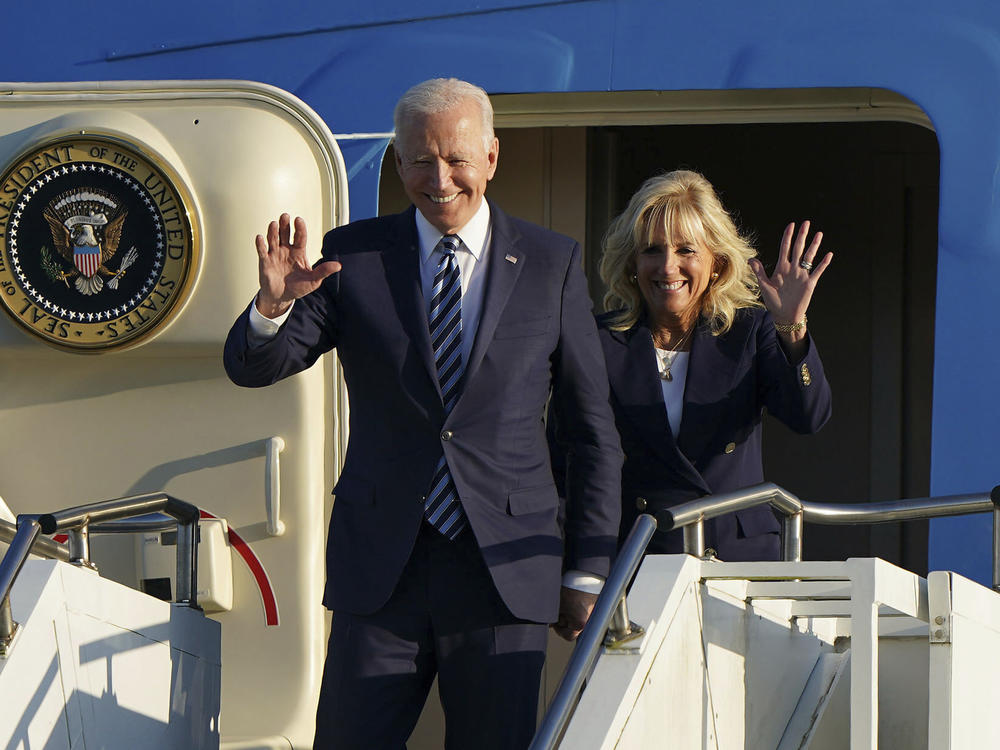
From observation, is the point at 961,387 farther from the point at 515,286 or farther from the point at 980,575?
the point at 515,286

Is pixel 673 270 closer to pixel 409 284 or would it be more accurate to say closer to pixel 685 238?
pixel 685 238

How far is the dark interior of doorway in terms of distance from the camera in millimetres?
7172

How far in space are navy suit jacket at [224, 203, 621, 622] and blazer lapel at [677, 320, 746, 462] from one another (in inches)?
15.4

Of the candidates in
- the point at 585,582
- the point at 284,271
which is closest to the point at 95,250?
the point at 284,271

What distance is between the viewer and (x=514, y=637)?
2.96 meters

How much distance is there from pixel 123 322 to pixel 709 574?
6.35 ft

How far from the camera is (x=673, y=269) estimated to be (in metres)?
3.48

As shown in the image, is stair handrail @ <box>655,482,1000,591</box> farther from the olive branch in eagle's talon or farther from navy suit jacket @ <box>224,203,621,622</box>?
the olive branch in eagle's talon

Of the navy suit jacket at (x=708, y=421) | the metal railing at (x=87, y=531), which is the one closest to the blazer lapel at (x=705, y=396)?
the navy suit jacket at (x=708, y=421)

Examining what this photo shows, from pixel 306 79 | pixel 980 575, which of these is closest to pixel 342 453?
pixel 306 79

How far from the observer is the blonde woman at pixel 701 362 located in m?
3.41

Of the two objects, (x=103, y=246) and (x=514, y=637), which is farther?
(x=103, y=246)

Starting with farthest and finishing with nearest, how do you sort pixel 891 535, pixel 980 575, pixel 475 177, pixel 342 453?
1. pixel 891 535
2. pixel 342 453
3. pixel 980 575
4. pixel 475 177

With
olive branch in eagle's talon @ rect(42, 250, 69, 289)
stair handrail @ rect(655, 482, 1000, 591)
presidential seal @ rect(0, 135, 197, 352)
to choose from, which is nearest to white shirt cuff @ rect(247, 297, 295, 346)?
stair handrail @ rect(655, 482, 1000, 591)
